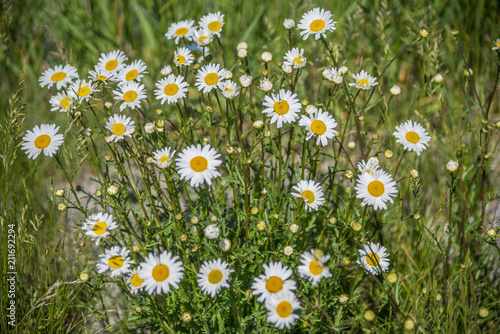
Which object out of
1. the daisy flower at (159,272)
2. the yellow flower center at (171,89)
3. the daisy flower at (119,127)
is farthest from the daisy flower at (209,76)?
the daisy flower at (159,272)

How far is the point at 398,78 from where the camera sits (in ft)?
12.4

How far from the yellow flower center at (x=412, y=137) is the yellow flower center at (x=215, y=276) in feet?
4.00

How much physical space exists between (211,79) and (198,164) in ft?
1.76

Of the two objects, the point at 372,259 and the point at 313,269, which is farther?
the point at 372,259

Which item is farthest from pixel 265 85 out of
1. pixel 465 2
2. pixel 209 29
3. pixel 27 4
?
pixel 27 4

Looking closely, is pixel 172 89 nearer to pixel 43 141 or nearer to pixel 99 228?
pixel 43 141

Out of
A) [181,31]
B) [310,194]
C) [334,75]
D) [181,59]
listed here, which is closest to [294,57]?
[334,75]

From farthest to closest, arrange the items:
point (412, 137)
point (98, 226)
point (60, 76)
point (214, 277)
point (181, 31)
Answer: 1. point (181, 31)
2. point (60, 76)
3. point (412, 137)
4. point (98, 226)
5. point (214, 277)

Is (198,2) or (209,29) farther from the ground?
(198,2)

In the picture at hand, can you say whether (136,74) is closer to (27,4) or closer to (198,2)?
(198,2)

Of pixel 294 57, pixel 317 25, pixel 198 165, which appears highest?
pixel 317 25

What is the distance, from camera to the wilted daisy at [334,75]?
6.04 ft

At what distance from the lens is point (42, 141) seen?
1908 millimetres

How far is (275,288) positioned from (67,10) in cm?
384
